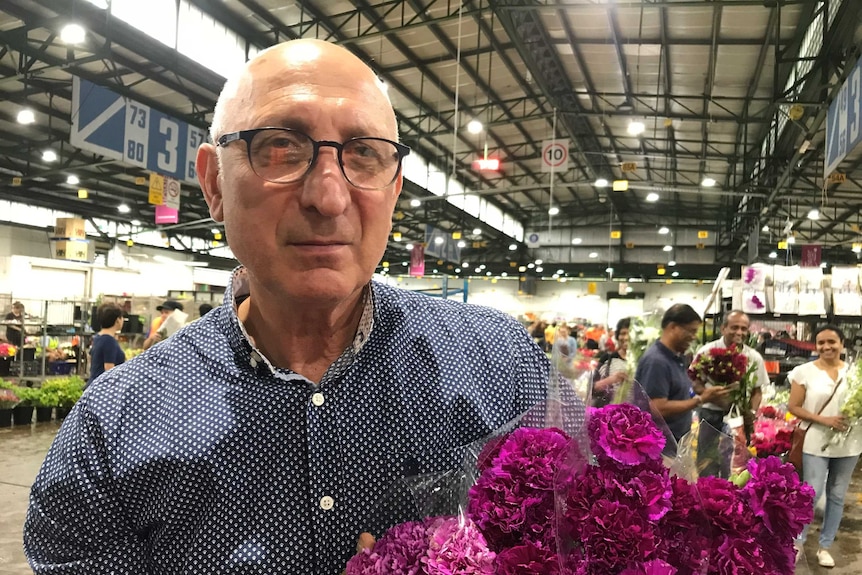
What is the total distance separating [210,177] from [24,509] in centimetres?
569

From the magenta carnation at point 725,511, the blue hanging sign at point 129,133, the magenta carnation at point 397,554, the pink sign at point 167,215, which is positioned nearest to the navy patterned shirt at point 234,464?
the magenta carnation at point 397,554

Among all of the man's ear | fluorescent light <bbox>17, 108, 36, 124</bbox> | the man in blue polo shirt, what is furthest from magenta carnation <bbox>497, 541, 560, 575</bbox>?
fluorescent light <bbox>17, 108, 36, 124</bbox>

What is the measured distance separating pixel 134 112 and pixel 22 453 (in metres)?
4.14

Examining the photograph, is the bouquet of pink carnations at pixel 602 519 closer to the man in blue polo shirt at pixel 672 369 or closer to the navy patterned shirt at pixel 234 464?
the navy patterned shirt at pixel 234 464

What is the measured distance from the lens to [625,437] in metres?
0.69

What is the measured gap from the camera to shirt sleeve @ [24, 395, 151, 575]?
3.03 ft

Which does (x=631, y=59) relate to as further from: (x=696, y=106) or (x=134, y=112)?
(x=134, y=112)

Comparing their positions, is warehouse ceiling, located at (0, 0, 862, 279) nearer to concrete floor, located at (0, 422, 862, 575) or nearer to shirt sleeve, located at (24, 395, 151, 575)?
concrete floor, located at (0, 422, 862, 575)

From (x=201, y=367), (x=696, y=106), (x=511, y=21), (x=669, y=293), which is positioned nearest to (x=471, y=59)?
(x=511, y=21)

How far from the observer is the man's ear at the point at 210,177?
39.5 inches

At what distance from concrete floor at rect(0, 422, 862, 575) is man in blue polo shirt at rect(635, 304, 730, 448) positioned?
126 centimetres

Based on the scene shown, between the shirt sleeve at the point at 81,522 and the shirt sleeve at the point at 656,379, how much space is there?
371 cm

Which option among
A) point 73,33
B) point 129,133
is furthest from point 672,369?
point 73,33

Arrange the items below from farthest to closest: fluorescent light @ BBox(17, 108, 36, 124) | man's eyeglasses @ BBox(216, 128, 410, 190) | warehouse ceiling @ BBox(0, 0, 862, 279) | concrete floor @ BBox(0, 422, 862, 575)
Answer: fluorescent light @ BBox(17, 108, 36, 124), warehouse ceiling @ BBox(0, 0, 862, 279), concrete floor @ BBox(0, 422, 862, 575), man's eyeglasses @ BBox(216, 128, 410, 190)
